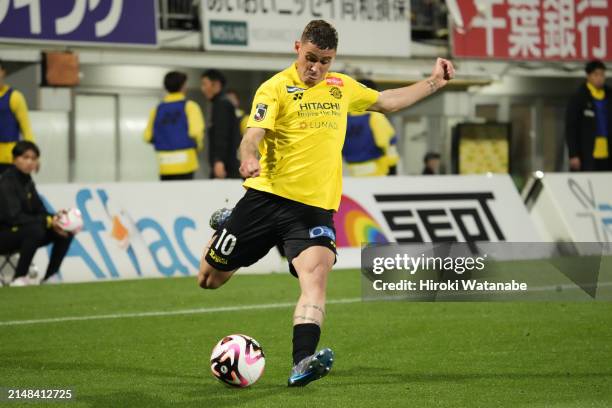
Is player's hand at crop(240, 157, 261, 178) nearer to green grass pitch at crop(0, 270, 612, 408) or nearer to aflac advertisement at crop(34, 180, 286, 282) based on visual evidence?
green grass pitch at crop(0, 270, 612, 408)

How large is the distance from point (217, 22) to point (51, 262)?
834 cm

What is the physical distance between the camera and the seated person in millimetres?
13930

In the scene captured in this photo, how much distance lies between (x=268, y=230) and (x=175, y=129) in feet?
28.0

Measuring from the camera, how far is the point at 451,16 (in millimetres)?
23672

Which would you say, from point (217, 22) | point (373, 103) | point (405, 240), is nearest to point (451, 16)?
point (217, 22)

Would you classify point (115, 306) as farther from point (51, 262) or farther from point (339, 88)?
point (339, 88)

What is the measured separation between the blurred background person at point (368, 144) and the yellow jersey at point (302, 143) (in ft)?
29.8

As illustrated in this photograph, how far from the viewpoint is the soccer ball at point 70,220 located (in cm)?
1401

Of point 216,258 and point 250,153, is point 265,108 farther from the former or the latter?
point 216,258

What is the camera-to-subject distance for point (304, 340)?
7164 mm

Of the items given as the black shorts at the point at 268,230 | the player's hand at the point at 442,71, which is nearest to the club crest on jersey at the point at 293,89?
the black shorts at the point at 268,230

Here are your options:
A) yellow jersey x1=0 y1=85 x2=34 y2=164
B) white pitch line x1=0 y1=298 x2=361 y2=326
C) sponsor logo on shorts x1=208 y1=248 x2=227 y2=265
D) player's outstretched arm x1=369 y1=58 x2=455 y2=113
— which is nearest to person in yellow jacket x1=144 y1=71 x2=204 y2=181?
yellow jersey x1=0 y1=85 x2=34 y2=164

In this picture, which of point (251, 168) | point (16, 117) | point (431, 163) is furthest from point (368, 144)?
point (251, 168)

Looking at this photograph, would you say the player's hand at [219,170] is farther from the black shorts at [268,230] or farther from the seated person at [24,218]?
the black shorts at [268,230]
